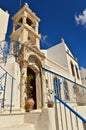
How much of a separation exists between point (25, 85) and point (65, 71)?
836cm

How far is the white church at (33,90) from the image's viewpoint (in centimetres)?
248

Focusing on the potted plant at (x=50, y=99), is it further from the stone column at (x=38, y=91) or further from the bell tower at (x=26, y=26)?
the bell tower at (x=26, y=26)

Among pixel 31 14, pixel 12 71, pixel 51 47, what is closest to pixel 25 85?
pixel 12 71

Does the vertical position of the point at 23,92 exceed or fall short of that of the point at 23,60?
it falls short

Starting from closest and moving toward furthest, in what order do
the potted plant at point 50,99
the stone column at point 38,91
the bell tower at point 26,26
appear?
the potted plant at point 50,99, the stone column at point 38,91, the bell tower at point 26,26

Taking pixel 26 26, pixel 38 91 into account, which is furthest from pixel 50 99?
pixel 26 26

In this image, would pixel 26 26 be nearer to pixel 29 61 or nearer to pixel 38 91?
pixel 29 61

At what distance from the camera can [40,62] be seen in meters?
8.30

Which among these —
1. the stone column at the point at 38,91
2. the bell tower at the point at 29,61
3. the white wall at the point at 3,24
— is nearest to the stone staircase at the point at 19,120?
the bell tower at the point at 29,61

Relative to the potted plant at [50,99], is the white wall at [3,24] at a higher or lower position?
higher

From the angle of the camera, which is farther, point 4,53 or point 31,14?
point 31,14

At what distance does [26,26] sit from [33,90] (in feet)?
16.9

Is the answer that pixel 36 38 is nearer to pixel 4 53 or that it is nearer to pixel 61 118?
pixel 4 53

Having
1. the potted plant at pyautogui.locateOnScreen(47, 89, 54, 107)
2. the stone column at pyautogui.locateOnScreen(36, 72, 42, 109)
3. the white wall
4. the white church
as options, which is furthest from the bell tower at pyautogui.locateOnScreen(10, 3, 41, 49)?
the potted plant at pyautogui.locateOnScreen(47, 89, 54, 107)
